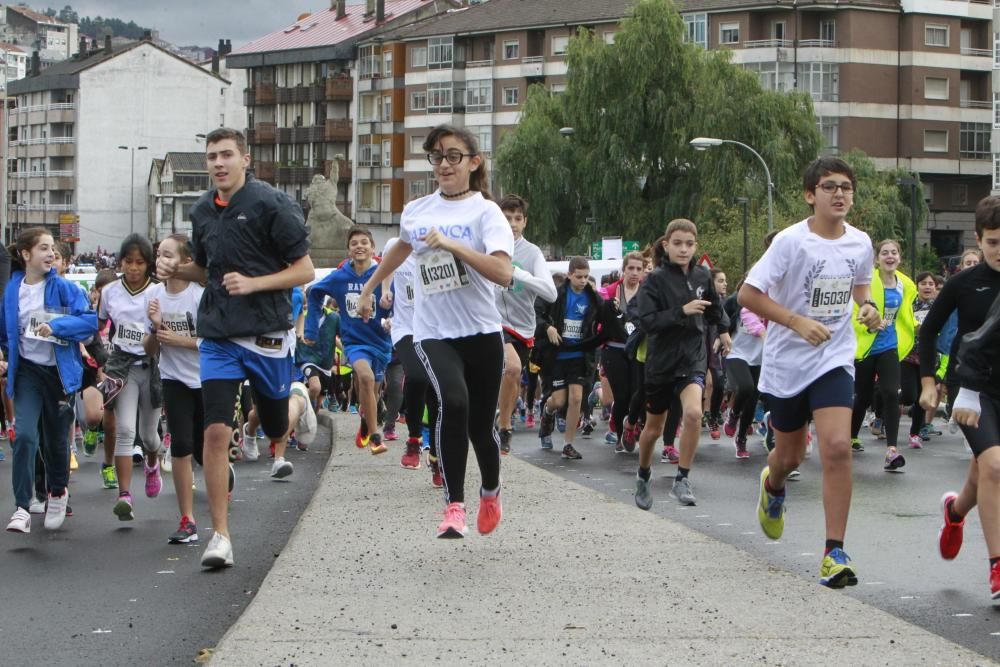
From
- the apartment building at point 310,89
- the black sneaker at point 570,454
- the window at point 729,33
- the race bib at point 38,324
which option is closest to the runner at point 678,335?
the race bib at point 38,324

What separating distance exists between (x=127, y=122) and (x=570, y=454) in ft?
427

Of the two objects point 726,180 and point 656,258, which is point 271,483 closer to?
point 656,258

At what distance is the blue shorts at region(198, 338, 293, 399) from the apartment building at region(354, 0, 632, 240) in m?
85.7

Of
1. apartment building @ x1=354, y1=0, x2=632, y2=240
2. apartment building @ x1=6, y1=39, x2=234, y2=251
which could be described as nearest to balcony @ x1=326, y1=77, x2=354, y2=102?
apartment building @ x1=354, y1=0, x2=632, y2=240

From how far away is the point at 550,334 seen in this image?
15570 millimetres

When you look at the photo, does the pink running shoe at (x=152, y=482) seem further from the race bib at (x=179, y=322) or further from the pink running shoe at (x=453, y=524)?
the pink running shoe at (x=453, y=524)

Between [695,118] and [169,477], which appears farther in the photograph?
[695,118]

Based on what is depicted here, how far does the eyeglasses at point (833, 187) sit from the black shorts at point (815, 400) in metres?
0.79

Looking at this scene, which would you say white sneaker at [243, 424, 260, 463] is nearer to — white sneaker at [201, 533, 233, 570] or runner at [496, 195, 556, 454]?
runner at [496, 195, 556, 454]

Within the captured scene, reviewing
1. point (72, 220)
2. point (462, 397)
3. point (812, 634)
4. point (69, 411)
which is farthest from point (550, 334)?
point (72, 220)

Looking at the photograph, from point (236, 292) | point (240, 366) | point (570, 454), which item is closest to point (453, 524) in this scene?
point (240, 366)

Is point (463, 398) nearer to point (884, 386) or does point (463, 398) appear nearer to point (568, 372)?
point (884, 386)

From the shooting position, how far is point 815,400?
7828 mm

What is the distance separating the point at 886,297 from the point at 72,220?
104913mm
